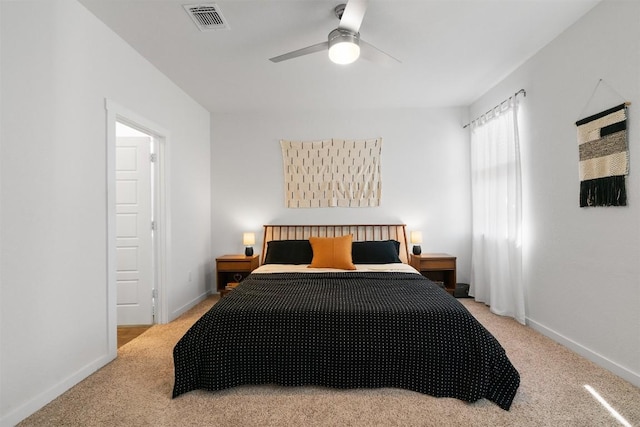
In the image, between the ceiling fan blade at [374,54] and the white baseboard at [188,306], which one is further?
the white baseboard at [188,306]

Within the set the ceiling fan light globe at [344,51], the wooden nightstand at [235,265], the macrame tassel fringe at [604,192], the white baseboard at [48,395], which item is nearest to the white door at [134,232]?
the wooden nightstand at [235,265]

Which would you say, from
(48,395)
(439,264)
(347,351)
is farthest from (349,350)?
(439,264)

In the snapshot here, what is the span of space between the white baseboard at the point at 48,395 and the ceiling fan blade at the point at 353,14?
9.98 feet

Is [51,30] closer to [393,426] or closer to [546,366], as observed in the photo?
[393,426]

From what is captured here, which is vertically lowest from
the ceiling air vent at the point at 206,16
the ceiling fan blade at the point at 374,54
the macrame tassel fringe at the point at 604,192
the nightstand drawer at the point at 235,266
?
the nightstand drawer at the point at 235,266

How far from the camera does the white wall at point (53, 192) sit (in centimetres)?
178

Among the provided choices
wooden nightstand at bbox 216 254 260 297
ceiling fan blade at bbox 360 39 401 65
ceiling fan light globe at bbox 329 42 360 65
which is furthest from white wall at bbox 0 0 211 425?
ceiling fan blade at bbox 360 39 401 65

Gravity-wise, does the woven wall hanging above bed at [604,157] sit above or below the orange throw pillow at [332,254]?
above

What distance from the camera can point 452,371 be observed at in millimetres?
2012

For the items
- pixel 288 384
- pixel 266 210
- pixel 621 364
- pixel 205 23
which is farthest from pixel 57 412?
pixel 621 364

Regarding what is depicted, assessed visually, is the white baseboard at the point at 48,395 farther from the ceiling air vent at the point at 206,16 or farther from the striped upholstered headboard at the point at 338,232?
the ceiling air vent at the point at 206,16

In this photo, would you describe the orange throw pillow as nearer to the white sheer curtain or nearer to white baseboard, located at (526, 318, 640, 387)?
the white sheer curtain

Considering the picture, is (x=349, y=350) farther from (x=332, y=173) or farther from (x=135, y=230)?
(x=332, y=173)

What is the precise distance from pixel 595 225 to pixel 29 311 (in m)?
3.91
